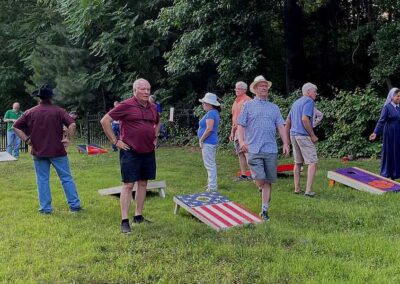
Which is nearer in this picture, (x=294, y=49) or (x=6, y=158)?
(x=6, y=158)

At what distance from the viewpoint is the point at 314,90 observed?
7.92 m

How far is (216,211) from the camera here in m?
6.51

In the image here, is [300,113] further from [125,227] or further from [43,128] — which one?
[43,128]

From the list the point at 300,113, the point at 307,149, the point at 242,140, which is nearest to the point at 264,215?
the point at 242,140

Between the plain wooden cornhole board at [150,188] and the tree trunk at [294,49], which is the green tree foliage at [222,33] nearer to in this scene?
the tree trunk at [294,49]

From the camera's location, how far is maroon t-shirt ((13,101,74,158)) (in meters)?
6.92

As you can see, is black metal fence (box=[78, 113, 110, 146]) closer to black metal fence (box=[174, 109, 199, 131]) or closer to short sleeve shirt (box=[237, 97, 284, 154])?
A: black metal fence (box=[174, 109, 199, 131])

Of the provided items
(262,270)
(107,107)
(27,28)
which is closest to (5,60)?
(27,28)

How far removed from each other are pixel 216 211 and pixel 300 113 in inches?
95.5

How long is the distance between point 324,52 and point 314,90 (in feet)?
41.5

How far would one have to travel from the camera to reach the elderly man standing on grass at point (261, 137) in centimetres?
627

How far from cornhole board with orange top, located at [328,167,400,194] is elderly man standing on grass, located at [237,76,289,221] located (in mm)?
2309

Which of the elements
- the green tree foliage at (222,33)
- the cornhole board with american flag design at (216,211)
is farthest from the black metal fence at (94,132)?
the cornhole board with american flag design at (216,211)

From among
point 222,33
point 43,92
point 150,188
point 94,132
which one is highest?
point 222,33
